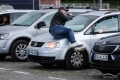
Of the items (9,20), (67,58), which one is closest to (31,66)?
(67,58)

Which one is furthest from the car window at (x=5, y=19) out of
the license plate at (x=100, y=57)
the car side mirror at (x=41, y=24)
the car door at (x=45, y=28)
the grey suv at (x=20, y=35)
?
the license plate at (x=100, y=57)

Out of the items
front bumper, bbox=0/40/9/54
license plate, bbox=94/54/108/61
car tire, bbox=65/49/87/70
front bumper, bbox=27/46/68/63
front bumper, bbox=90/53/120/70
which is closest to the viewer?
front bumper, bbox=90/53/120/70

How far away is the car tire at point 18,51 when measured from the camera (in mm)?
13562

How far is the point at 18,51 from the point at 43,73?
Answer: 2986 millimetres

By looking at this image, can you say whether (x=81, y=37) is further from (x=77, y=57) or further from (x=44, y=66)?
(x=44, y=66)

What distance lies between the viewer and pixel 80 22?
1200 centimetres

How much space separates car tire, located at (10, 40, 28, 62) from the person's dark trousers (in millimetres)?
2364

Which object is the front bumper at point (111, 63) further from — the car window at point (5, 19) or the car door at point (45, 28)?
the car window at point (5, 19)

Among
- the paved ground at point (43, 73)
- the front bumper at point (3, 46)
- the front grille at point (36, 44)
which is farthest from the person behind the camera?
the front bumper at point (3, 46)

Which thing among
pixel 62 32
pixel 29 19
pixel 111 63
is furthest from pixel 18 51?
pixel 111 63

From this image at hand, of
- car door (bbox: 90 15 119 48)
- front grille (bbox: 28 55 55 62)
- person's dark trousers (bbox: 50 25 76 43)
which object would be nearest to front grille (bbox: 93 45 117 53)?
person's dark trousers (bbox: 50 25 76 43)

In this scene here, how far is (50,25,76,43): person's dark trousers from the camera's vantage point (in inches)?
436

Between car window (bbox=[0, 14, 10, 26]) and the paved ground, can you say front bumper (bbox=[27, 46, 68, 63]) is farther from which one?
car window (bbox=[0, 14, 10, 26])

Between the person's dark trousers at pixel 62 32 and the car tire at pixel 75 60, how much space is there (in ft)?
1.26
